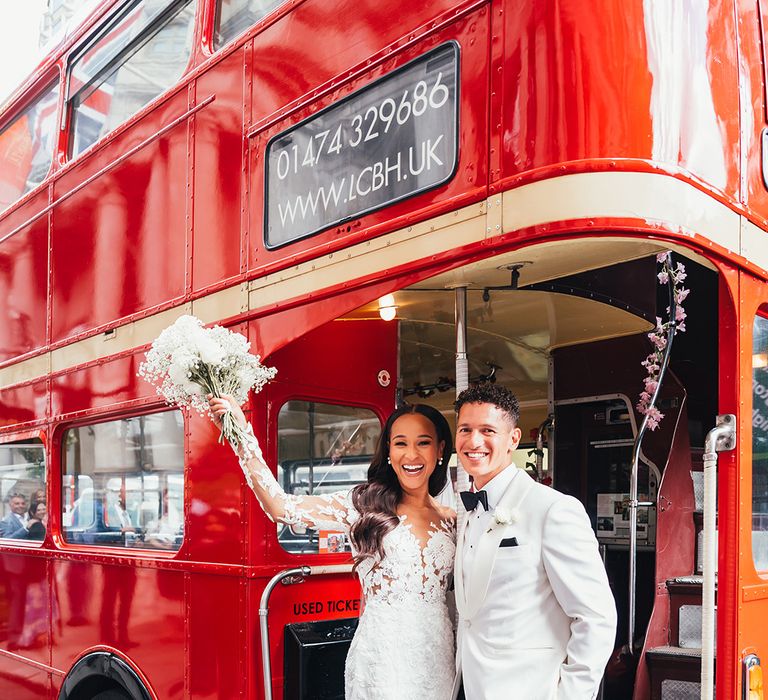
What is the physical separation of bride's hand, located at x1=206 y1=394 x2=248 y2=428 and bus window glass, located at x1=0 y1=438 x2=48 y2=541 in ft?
8.12

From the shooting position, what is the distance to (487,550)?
2.40 m

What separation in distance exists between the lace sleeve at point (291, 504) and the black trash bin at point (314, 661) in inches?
27.0

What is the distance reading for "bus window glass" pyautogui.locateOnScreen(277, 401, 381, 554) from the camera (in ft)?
11.9

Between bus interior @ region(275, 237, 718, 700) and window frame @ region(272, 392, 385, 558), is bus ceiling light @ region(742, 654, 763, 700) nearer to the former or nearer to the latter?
bus interior @ region(275, 237, 718, 700)

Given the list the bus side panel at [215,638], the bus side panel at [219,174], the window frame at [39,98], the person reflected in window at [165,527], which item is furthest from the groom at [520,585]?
the window frame at [39,98]

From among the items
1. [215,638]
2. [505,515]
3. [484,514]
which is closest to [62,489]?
[215,638]

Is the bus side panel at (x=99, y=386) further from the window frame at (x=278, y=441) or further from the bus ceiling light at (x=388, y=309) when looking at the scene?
the bus ceiling light at (x=388, y=309)

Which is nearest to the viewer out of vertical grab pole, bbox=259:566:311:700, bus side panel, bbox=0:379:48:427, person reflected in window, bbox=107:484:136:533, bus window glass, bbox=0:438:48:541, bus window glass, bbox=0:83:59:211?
vertical grab pole, bbox=259:566:311:700

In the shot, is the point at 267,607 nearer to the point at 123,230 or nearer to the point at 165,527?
the point at 165,527

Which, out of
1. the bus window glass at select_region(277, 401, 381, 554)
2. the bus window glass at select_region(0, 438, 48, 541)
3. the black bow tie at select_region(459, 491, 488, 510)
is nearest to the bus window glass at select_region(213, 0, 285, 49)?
the bus window glass at select_region(277, 401, 381, 554)

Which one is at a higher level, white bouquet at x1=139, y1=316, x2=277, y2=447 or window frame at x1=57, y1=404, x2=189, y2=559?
white bouquet at x1=139, y1=316, x2=277, y2=447

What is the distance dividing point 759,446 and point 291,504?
1.47 metres

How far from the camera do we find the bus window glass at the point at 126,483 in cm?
385

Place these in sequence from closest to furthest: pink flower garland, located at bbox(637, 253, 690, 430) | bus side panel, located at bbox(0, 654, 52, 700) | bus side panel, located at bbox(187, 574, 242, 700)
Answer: pink flower garland, located at bbox(637, 253, 690, 430), bus side panel, located at bbox(187, 574, 242, 700), bus side panel, located at bbox(0, 654, 52, 700)
